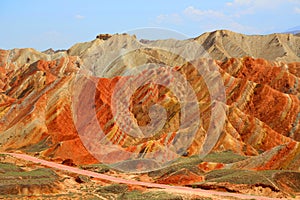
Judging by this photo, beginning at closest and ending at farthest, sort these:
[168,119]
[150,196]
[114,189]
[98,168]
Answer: [150,196] → [114,189] → [98,168] → [168,119]

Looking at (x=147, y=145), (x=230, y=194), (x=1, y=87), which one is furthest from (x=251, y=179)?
(x=1, y=87)

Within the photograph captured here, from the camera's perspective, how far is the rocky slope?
211 ft

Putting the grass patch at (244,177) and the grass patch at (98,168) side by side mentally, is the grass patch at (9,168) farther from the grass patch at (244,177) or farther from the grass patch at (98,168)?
the grass patch at (244,177)

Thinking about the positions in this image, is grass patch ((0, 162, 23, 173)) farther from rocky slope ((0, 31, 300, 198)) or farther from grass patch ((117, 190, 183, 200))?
grass patch ((117, 190, 183, 200))

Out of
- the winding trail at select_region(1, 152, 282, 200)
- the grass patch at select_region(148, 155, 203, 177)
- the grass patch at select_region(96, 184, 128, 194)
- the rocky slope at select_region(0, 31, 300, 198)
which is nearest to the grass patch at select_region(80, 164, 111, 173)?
the winding trail at select_region(1, 152, 282, 200)

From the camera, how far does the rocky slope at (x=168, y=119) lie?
211 feet

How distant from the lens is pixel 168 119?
85625mm

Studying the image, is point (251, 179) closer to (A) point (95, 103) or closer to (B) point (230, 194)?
(B) point (230, 194)

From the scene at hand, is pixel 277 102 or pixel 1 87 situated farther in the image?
pixel 1 87

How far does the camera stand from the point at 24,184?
4672cm

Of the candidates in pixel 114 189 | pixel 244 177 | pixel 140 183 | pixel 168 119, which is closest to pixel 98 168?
pixel 140 183

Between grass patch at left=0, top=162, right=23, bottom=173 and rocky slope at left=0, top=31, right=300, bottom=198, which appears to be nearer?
grass patch at left=0, top=162, right=23, bottom=173

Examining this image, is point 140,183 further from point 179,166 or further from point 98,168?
point 98,168

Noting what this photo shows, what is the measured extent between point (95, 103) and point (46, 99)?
10524 millimetres
